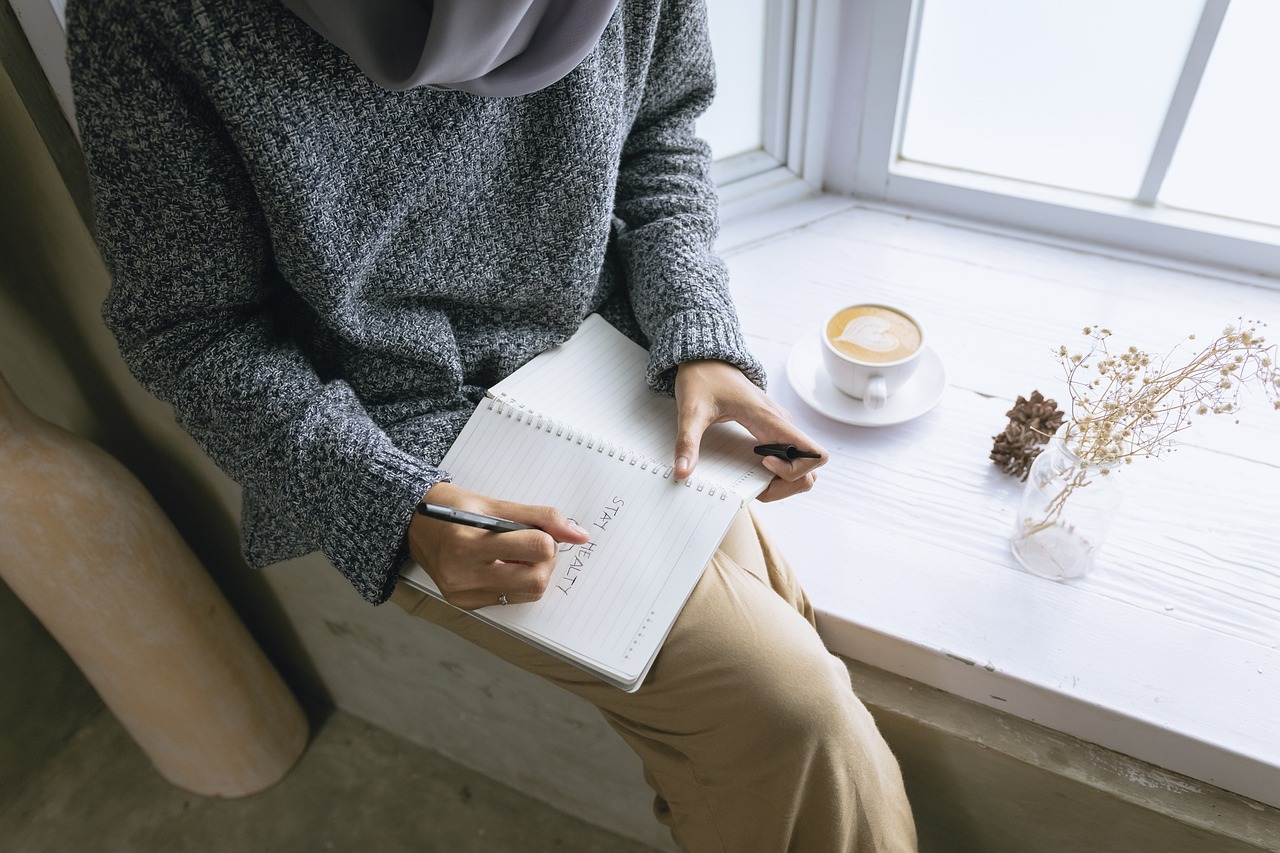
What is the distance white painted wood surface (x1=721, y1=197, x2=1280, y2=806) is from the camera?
775 mm

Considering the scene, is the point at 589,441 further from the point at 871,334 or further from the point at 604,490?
the point at 871,334

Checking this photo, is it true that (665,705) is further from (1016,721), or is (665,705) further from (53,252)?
(53,252)

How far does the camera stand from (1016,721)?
821 millimetres

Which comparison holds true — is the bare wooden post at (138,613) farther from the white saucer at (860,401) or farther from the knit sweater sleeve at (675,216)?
the white saucer at (860,401)

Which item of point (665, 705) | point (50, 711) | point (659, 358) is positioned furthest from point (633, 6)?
point (50, 711)

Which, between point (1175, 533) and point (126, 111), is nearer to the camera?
point (126, 111)

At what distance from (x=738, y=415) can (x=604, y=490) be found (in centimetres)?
13

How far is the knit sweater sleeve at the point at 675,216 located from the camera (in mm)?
779

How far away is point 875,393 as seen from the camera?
0.94 meters

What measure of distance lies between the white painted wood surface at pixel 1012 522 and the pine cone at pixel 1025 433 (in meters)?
0.02

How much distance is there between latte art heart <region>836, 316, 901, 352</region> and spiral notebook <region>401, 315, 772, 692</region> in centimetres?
25

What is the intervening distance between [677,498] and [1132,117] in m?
0.82

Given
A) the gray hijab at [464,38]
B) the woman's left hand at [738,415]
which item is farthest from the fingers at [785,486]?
the gray hijab at [464,38]

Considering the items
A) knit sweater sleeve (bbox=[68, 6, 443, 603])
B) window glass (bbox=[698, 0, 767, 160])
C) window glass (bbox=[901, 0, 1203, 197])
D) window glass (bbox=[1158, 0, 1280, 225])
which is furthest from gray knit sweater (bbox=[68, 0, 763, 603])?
window glass (bbox=[1158, 0, 1280, 225])
